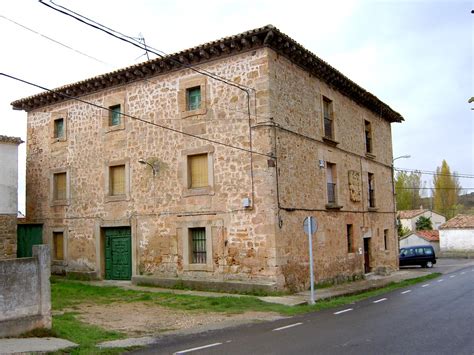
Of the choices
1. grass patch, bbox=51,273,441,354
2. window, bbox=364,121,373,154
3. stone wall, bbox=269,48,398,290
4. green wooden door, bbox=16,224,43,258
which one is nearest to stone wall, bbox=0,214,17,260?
grass patch, bbox=51,273,441,354

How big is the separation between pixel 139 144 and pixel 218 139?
137 inches

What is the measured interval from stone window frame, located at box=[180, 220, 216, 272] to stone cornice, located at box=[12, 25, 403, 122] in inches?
197

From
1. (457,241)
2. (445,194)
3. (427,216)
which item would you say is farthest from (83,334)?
(445,194)

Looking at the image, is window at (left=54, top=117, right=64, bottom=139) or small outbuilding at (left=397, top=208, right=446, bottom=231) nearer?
window at (left=54, top=117, right=64, bottom=139)

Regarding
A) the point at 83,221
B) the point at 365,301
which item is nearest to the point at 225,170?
the point at 365,301

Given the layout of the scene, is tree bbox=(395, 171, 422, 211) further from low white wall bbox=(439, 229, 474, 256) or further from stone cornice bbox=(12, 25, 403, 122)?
stone cornice bbox=(12, 25, 403, 122)

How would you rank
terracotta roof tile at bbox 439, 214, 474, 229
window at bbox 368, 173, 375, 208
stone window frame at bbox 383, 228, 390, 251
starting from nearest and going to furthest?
window at bbox 368, 173, 375, 208 < stone window frame at bbox 383, 228, 390, 251 < terracotta roof tile at bbox 439, 214, 474, 229

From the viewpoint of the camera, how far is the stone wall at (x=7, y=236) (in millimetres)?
16734

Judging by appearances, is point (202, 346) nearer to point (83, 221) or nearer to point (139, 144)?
point (139, 144)

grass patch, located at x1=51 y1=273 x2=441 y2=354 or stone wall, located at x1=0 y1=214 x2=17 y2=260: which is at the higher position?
stone wall, located at x1=0 y1=214 x2=17 y2=260

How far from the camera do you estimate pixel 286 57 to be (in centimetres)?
1548

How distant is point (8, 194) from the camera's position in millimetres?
16844

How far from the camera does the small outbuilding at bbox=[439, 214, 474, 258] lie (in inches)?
1674

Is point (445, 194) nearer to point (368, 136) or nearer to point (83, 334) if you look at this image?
point (368, 136)
